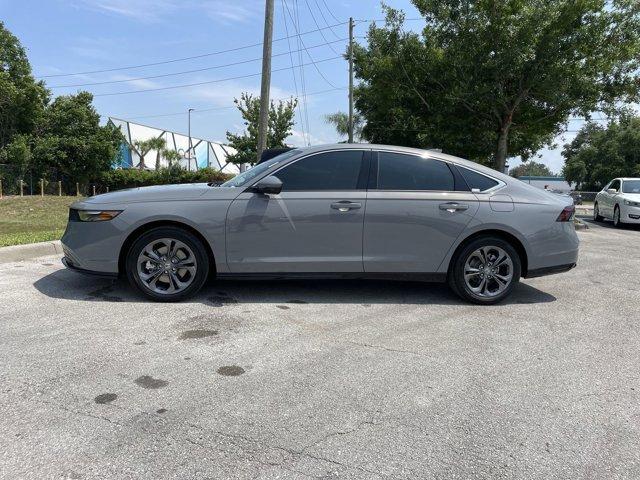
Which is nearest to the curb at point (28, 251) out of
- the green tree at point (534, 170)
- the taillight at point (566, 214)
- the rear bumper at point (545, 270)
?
the rear bumper at point (545, 270)

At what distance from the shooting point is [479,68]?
1509cm

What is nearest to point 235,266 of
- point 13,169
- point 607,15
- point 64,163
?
point 607,15

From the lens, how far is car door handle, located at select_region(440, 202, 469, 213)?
5.20 m

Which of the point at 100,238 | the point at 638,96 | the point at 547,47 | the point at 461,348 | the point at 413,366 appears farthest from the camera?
the point at 638,96

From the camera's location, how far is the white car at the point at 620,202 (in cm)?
1510

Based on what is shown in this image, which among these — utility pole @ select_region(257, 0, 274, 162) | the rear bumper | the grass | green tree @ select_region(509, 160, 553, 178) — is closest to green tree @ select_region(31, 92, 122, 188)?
the grass

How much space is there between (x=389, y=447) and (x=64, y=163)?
39069mm

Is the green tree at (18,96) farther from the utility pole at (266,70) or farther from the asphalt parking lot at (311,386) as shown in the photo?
the asphalt parking lot at (311,386)

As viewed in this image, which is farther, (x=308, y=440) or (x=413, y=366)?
(x=413, y=366)

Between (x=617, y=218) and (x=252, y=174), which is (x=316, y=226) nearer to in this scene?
(x=252, y=174)

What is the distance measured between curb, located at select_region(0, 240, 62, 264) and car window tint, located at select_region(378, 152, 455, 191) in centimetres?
471

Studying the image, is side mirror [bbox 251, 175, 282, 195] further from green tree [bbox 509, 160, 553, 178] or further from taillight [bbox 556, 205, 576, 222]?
green tree [bbox 509, 160, 553, 178]

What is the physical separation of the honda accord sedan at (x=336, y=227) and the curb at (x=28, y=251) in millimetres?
1933

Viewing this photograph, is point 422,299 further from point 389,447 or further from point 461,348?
point 389,447
